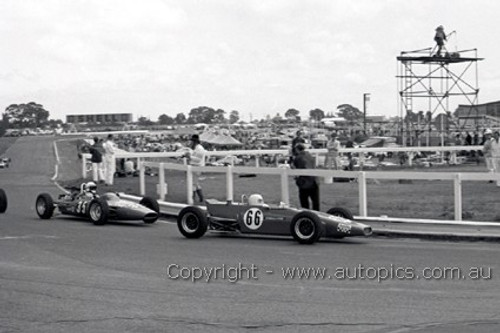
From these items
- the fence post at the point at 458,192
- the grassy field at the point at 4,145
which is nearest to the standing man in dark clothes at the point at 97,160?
the fence post at the point at 458,192

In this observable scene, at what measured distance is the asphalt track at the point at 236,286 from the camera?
9.05m

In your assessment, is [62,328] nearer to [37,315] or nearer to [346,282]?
[37,315]

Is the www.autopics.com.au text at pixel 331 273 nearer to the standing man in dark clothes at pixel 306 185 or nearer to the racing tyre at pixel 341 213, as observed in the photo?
the racing tyre at pixel 341 213

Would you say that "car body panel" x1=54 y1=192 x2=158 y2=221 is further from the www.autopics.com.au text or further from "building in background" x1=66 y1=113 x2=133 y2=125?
"building in background" x1=66 y1=113 x2=133 y2=125

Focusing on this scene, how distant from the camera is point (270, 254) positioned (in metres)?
14.2

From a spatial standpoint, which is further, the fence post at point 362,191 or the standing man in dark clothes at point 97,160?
the standing man in dark clothes at point 97,160


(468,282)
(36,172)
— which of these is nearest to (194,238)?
(468,282)

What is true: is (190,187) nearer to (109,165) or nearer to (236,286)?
(109,165)

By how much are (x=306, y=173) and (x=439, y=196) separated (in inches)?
213

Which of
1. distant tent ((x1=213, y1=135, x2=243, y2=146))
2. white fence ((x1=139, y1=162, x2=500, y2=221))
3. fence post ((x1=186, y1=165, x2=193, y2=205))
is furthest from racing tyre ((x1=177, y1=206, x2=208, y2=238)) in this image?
distant tent ((x1=213, y1=135, x2=243, y2=146))

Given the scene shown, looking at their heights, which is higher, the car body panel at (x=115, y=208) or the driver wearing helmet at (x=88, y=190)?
the driver wearing helmet at (x=88, y=190)

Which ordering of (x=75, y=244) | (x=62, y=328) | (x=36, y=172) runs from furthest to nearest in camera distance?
1. (x=36, y=172)
2. (x=75, y=244)
3. (x=62, y=328)

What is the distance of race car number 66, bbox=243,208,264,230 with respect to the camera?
1605cm

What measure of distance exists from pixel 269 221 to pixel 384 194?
8.44 metres
